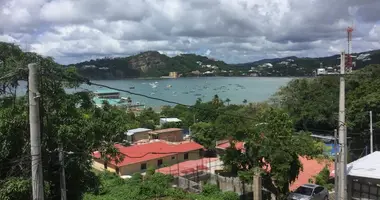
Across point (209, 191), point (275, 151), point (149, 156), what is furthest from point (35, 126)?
point (149, 156)

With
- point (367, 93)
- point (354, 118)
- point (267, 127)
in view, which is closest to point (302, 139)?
point (267, 127)

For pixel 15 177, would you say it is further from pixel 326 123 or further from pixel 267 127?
pixel 326 123

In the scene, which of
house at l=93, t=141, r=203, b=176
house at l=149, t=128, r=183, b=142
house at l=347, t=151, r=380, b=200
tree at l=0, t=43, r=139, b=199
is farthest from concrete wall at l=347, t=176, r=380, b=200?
house at l=149, t=128, r=183, b=142

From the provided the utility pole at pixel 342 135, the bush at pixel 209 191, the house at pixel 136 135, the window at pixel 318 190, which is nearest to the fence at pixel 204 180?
the bush at pixel 209 191

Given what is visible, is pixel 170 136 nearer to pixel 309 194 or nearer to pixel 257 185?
pixel 257 185

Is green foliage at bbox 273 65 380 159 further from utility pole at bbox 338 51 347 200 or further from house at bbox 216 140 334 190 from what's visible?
utility pole at bbox 338 51 347 200

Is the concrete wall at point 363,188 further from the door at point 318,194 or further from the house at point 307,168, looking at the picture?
the house at point 307,168
